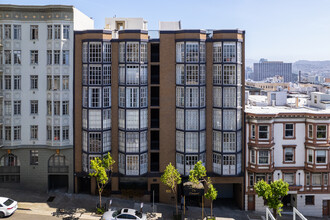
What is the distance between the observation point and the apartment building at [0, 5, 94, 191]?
4269 centimetres

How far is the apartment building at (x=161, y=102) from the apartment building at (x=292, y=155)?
1.64m

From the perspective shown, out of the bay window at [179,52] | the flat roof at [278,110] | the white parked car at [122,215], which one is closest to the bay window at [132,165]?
the white parked car at [122,215]

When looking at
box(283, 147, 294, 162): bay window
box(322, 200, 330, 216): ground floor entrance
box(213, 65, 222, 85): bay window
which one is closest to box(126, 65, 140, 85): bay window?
box(213, 65, 222, 85): bay window

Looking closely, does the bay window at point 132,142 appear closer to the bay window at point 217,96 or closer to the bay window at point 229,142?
the bay window at point 217,96

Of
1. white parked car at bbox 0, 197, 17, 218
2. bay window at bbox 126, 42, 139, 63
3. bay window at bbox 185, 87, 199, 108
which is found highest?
bay window at bbox 126, 42, 139, 63

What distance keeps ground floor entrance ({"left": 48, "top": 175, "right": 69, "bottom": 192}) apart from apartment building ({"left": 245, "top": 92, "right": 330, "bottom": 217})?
26.2m

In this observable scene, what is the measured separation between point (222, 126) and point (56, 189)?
2538cm

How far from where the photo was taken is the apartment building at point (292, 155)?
42.5m

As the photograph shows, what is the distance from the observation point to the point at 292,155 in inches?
1720

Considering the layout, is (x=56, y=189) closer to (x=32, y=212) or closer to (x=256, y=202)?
(x=32, y=212)

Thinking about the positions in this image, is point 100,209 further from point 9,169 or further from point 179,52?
point 179,52

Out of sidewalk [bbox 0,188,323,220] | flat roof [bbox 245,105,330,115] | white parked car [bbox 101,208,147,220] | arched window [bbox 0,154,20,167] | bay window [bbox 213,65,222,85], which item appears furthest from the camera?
arched window [bbox 0,154,20,167]

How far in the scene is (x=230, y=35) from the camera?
4244cm

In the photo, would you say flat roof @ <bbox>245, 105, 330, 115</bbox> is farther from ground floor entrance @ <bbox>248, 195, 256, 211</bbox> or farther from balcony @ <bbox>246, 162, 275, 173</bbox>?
ground floor entrance @ <bbox>248, 195, 256, 211</bbox>
